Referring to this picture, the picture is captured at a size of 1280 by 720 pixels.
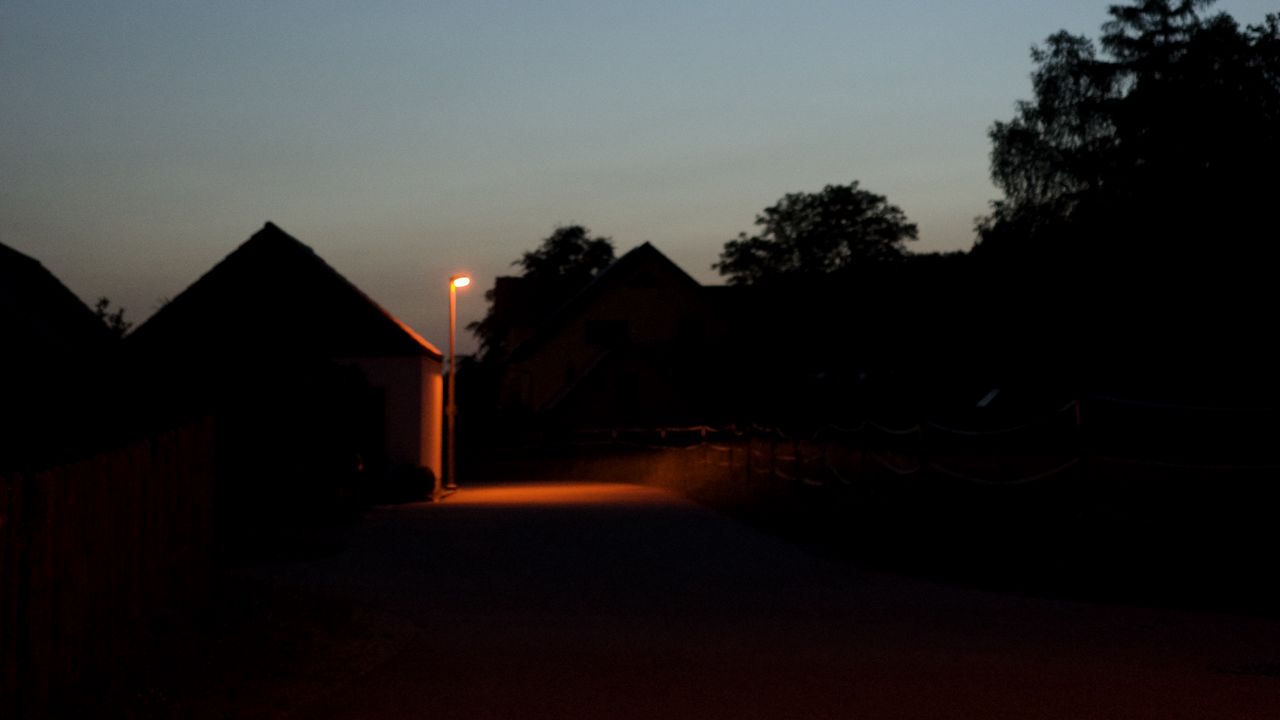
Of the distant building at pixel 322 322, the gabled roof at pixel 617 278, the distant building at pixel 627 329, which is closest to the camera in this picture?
the distant building at pixel 322 322

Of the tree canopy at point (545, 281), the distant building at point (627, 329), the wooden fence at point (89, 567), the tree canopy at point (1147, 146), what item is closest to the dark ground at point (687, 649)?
the wooden fence at point (89, 567)

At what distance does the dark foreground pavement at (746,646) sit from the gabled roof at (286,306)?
57.6ft

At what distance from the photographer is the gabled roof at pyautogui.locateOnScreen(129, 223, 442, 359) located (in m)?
35.7

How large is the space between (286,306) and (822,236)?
5593cm

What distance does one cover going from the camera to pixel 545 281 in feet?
304

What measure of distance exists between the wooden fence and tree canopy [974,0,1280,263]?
33513 mm

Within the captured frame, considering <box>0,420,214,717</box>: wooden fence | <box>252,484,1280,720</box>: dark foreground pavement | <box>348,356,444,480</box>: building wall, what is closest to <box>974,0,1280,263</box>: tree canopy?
<box>348,356,444,480</box>: building wall

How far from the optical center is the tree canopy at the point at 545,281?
288 ft

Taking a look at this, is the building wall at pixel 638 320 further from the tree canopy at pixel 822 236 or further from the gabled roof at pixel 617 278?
the tree canopy at pixel 822 236

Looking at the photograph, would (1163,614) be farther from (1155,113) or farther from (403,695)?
(1155,113)

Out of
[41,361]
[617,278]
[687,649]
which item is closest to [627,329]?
[617,278]

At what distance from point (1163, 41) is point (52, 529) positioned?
44.3 meters

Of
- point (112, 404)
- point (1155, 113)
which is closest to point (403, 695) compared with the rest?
point (112, 404)

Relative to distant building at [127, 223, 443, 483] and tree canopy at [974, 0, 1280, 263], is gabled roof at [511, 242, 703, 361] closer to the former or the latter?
tree canopy at [974, 0, 1280, 263]
